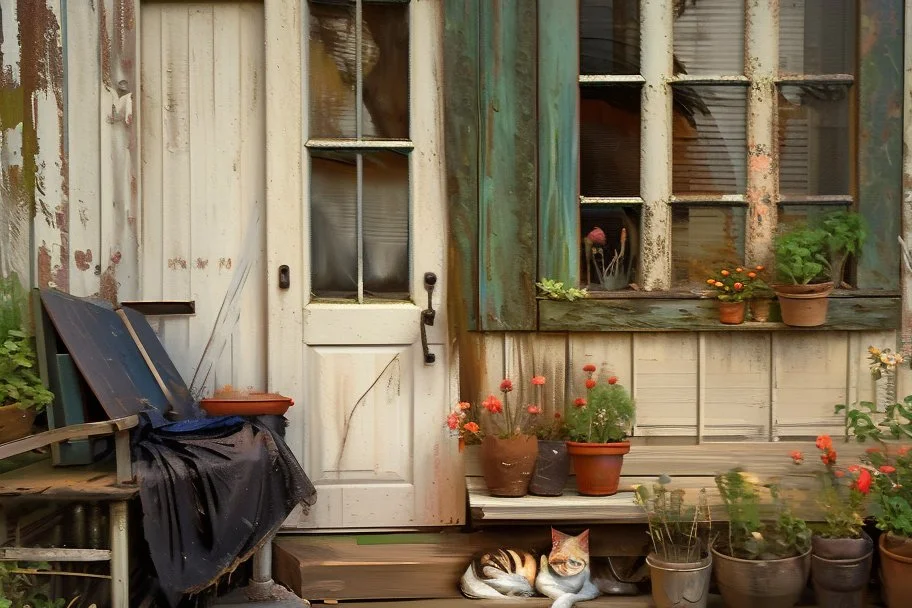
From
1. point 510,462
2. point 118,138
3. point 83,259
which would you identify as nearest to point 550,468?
point 510,462

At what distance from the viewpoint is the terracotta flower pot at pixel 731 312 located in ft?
12.5

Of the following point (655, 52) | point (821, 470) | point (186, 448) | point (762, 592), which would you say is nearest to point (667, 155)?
point (655, 52)

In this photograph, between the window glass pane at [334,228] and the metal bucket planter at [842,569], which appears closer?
the metal bucket planter at [842,569]

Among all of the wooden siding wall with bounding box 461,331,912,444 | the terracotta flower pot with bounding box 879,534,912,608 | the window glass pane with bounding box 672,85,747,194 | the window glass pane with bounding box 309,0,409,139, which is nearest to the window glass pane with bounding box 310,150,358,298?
the window glass pane with bounding box 309,0,409,139

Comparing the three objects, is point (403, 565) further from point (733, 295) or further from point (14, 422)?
point (733, 295)

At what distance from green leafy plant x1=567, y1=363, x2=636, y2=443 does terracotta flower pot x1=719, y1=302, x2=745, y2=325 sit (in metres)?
0.53

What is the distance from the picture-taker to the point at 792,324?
3.78m

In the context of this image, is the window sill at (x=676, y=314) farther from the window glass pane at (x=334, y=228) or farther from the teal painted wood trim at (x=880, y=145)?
the window glass pane at (x=334, y=228)

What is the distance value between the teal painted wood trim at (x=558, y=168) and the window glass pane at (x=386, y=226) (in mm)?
591

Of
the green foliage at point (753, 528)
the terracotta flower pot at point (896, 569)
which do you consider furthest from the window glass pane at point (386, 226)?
the terracotta flower pot at point (896, 569)

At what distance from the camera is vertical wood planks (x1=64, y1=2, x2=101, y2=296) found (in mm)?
3785

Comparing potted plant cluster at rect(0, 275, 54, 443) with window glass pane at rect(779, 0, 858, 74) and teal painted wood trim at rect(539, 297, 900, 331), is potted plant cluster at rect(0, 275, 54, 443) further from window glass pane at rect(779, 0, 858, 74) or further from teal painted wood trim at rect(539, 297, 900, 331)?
window glass pane at rect(779, 0, 858, 74)

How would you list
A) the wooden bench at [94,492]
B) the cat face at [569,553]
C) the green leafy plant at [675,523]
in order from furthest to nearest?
the cat face at [569,553]
the green leafy plant at [675,523]
the wooden bench at [94,492]

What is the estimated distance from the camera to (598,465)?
363cm
